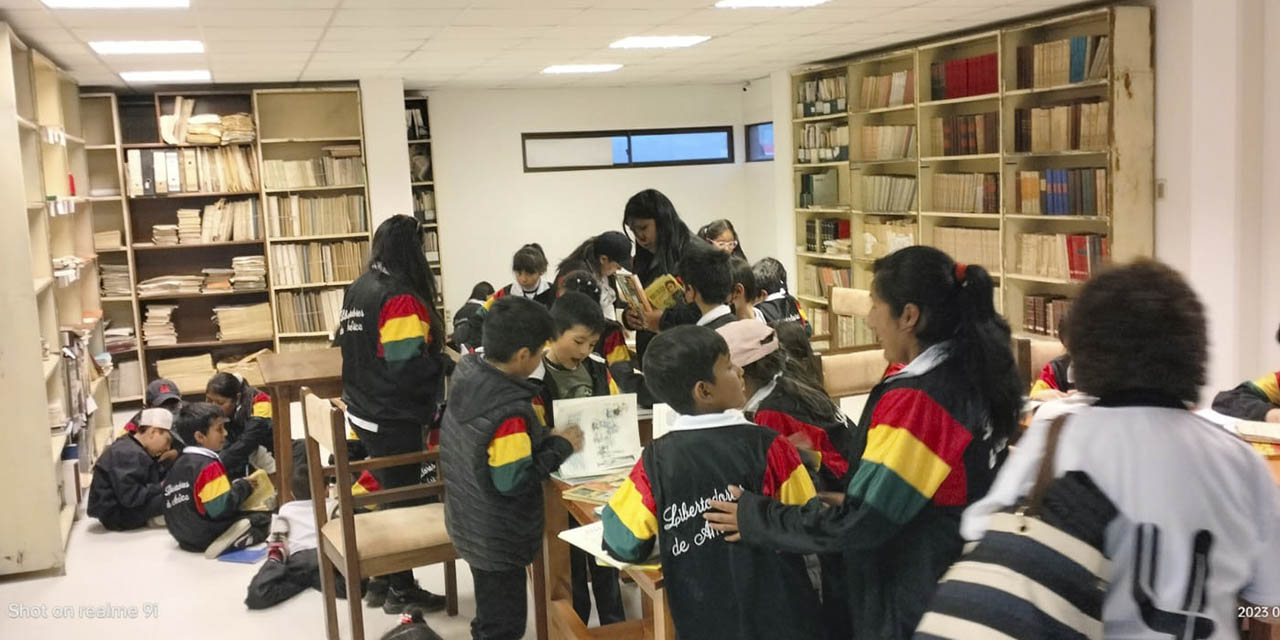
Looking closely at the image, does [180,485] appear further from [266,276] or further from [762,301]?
[266,276]

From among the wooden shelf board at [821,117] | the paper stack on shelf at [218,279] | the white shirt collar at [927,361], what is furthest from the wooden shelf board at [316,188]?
the white shirt collar at [927,361]

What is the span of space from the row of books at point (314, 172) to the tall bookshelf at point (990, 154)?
3.73 meters

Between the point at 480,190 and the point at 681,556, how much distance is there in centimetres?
799

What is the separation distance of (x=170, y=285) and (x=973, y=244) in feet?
19.8

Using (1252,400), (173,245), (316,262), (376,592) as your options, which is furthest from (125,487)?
(1252,400)

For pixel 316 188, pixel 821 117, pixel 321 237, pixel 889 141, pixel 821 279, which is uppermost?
pixel 821 117

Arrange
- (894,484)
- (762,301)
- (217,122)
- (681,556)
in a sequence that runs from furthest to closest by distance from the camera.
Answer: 1. (217,122)
2. (762,301)
3. (681,556)
4. (894,484)

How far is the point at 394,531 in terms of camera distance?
3416mm

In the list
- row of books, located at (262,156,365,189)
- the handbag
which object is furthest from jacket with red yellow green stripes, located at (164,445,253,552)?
the handbag

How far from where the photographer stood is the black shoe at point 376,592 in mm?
4047

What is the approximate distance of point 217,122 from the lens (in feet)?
26.3

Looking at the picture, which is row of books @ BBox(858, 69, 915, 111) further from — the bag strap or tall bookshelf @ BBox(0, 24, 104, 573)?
the bag strap

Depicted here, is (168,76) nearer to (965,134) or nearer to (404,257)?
(404,257)

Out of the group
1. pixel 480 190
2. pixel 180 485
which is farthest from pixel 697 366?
pixel 480 190
